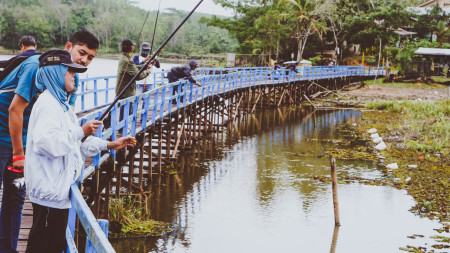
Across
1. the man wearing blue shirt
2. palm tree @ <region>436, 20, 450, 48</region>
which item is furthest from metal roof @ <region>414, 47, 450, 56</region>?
the man wearing blue shirt

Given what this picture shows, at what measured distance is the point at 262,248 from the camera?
9.50 meters

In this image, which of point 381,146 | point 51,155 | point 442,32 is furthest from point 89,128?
point 442,32

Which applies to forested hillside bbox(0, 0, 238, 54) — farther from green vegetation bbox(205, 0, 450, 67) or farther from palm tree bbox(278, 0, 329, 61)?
palm tree bbox(278, 0, 329, 61)

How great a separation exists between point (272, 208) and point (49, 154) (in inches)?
363

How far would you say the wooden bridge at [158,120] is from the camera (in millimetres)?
8112

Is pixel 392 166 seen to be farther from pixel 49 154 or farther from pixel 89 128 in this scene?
pixel 49 154

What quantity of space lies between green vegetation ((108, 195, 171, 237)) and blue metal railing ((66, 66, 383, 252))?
4.23 feet

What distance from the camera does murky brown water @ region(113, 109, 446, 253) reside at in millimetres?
9750

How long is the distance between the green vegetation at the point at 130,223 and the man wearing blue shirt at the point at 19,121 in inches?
219

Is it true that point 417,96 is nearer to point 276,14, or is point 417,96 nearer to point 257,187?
point 276,14

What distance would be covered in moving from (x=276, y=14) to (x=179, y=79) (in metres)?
24.3

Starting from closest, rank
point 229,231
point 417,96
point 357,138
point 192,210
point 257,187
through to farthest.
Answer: point 229,231
point 192,210
point 257,187
point 357,138
point 417,96

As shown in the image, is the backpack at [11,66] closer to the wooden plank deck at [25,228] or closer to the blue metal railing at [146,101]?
the blue metal railing at [146,101]

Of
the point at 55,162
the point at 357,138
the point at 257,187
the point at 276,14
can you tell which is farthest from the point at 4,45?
the point at 55,162
